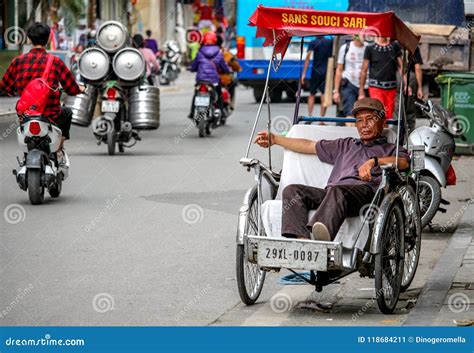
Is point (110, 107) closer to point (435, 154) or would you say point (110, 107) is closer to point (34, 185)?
point (34, 185)

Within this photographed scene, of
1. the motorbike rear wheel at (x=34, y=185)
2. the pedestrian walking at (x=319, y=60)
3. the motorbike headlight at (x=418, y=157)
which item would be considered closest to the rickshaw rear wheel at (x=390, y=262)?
the motorbike headlight at (x=418, y=157)

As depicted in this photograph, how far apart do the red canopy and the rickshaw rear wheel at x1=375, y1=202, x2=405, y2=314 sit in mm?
1171

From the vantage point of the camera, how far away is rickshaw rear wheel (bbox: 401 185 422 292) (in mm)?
8773

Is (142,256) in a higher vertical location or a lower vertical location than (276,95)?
higher

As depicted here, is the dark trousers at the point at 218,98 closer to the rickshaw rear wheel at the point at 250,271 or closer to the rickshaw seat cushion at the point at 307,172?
the rickshaw seat cushion at the point at 307,172

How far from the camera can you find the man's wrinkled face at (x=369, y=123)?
8.49 meters

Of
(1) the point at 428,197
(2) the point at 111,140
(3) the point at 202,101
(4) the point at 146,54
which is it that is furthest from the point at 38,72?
(4) the point at 146,54

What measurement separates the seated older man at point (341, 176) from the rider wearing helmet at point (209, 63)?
13.3m

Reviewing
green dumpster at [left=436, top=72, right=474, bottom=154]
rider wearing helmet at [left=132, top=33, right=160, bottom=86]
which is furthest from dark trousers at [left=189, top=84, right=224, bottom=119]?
green dumpster at [left=436, top=72, right=474, bottom=154]

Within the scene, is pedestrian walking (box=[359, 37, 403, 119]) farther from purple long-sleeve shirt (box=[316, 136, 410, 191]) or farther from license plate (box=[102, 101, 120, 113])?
purple long-sleeve shirt (box=[316, 136, 410, 191])

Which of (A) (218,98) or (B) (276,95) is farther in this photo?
(B) (276,95)

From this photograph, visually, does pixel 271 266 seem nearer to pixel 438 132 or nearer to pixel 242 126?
pixel 438 132

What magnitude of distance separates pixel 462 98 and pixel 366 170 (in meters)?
9.76

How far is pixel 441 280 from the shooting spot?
28.9ft
